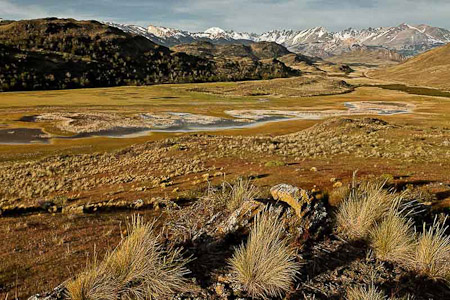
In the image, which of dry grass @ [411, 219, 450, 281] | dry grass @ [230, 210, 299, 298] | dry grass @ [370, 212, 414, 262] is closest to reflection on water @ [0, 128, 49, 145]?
dry grass @ [230, 210, 299, 298]

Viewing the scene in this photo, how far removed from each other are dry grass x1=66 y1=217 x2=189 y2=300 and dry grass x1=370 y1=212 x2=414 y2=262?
478 centimetres

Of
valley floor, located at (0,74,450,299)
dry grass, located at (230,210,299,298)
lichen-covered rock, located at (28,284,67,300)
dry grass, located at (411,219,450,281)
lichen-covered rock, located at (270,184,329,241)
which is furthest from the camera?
valley floor, located at (0,74,450,299)

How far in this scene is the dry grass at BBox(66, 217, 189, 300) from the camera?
17.9 feet

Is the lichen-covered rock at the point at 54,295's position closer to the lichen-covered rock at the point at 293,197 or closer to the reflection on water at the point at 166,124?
the lichen-covered rock at the point at 293,197

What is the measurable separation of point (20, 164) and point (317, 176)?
34192 mm

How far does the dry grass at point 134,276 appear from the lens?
17.9 ft

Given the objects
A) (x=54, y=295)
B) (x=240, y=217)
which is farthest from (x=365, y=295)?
(x=54, y=295)

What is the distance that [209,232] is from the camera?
25.9 feet

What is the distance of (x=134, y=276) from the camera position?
18.8ft

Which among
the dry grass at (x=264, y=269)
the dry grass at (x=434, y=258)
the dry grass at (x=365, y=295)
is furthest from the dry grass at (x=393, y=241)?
the dry grass at (x=264, y=269)

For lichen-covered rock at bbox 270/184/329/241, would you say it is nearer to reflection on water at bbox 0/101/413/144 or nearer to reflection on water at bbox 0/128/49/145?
reflection on water at bbox 0/101/413/144

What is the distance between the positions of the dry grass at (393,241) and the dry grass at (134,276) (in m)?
4.78

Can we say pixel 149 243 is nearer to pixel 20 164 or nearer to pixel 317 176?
pixel 317 176

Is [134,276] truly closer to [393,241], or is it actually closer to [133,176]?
[393,241]
